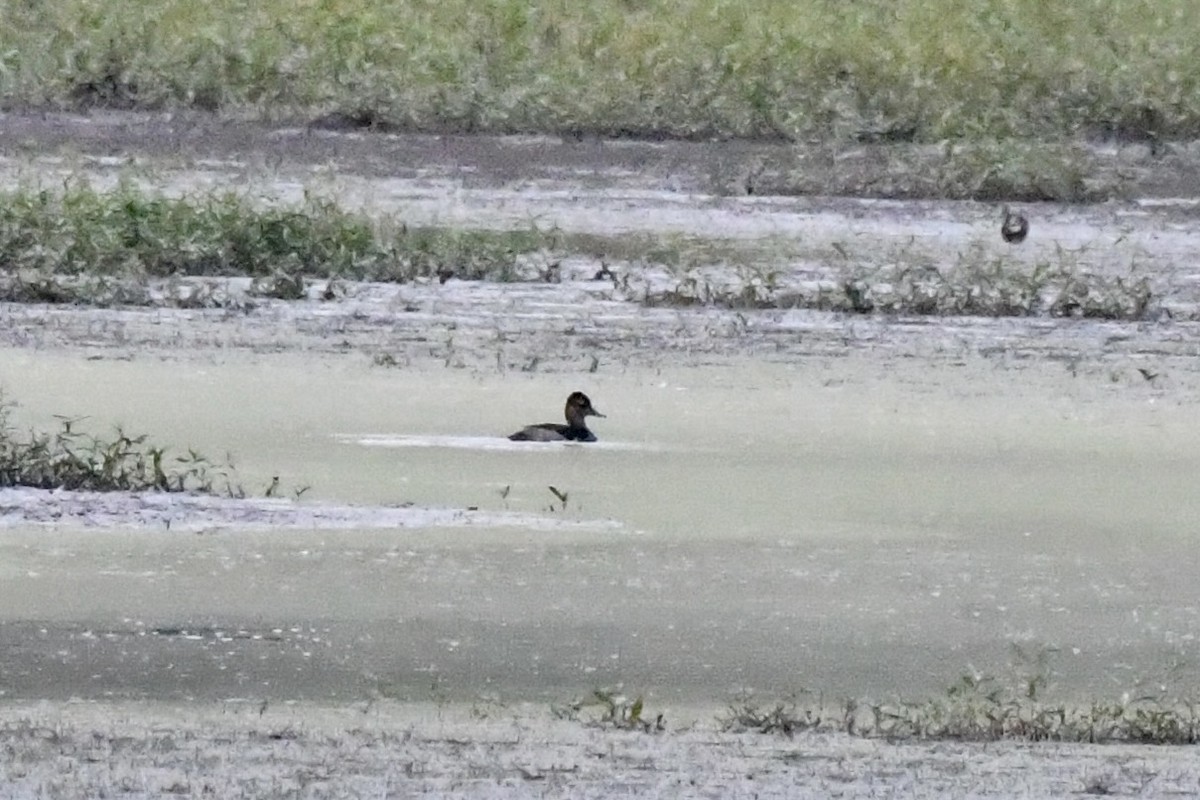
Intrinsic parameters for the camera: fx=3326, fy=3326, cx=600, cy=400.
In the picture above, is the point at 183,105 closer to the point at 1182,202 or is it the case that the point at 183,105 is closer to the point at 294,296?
the point at 1182,202

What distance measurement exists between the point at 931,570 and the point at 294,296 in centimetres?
→ 530

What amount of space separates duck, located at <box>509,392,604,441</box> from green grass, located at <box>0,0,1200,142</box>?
9.89m

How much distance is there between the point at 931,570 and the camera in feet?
25.6

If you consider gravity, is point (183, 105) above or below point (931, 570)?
above

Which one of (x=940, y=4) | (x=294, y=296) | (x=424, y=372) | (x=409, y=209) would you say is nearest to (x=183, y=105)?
(x=409, y=209)

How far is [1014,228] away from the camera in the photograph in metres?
15.4

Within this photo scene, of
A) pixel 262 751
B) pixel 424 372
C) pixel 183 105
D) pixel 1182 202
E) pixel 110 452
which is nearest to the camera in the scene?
pixel 262 751

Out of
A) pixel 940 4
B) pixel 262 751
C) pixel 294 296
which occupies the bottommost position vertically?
pixel 262 751

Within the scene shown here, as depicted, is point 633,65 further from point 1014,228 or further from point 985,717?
point 985,717

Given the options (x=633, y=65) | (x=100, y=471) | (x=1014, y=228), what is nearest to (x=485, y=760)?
(x=100, y=471)

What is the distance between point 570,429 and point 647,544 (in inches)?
57.8

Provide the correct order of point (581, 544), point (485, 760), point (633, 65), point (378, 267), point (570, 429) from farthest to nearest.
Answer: point (633, 65)
point (378, 267)
point (570, 429)
point (581, 544)
point (485, 760)

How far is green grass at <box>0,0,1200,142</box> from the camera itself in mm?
19688

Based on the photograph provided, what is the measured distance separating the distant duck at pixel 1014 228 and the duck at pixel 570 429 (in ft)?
20.0
